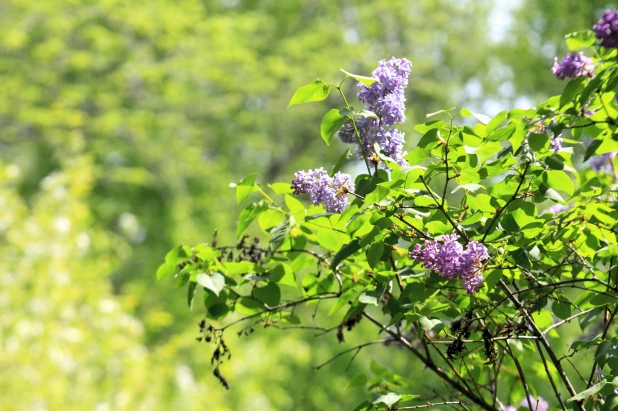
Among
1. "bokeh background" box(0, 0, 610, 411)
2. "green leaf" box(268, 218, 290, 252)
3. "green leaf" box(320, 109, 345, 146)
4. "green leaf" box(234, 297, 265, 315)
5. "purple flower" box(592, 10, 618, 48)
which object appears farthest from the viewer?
"bokeh background" box(0, 0, 610, 411)

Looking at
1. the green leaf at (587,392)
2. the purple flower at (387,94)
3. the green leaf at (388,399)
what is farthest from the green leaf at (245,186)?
the green leaf at (587,392)

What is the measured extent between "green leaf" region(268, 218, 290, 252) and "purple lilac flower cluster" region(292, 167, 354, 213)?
0.10 metres

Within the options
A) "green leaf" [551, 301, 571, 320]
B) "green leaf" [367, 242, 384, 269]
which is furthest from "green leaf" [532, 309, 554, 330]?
"green leaf" [367, 242, 384, 269]

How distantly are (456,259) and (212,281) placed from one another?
0.56m

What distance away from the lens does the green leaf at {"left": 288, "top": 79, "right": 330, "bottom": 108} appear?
1.55m

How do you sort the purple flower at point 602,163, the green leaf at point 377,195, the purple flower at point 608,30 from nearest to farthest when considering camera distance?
the purple flower at point 608,30, the green leaf at point 377,195, the purple flower at point 602,163

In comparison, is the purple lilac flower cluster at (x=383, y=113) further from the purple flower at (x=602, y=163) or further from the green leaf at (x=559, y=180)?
the purple flower at (x=602, y=163)

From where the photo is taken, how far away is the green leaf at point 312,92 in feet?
5.10

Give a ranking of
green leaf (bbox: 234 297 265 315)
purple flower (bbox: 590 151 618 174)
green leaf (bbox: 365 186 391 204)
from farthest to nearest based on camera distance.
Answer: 1. purple flower (bbox: 590 151 618 174)
2. green leaf (bbox: 234 297 265 315)
3. green leaf (bbox: 365 186 391 204)

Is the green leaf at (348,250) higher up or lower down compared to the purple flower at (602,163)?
lower down

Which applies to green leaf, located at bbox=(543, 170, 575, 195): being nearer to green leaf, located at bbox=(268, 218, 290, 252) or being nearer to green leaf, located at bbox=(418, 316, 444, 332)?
green leaf, located at bbox=(418, 316, 444, 332)

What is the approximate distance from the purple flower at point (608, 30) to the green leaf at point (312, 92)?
544mm

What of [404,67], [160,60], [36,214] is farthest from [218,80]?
[404,67]

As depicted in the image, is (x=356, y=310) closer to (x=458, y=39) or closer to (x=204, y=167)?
(x=204, y=167)
